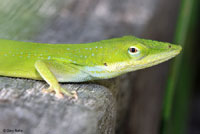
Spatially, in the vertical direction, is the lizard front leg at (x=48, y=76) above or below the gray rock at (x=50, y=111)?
above

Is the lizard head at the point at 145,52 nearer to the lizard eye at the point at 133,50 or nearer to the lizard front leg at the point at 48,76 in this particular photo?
the lizard eye at the point at 133,50

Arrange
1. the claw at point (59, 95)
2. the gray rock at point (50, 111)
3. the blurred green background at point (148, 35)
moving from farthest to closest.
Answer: the blurred green background at point (148, 35), the claw at point (59, 95), the gray rock at point (50, 111)

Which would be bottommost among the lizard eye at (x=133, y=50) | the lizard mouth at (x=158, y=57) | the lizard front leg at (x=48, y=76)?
the lizard front leg at (x=48, y=76)

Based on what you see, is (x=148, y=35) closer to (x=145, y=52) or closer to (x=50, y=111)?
(x=145, y=52)

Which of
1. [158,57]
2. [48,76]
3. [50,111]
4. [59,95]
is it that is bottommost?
[50,111]

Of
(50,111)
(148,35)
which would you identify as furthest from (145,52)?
(148,35)

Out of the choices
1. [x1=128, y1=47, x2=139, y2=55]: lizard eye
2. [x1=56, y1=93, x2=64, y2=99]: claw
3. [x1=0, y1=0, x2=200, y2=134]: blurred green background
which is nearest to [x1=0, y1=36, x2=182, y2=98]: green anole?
[x1=128, y1=47, x2=139, y2=55]: lizard eye

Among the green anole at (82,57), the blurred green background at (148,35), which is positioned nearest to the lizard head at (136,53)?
the green anole at (82,57)

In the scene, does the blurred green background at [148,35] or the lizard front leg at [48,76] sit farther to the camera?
the blurred green background at [148,35]

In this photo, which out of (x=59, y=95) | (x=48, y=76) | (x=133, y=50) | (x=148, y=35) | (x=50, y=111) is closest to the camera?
(x=50, y=111)
